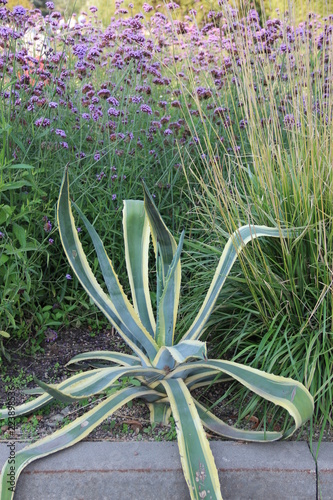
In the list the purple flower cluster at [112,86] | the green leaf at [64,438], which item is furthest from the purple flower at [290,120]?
the green leaf at [64,438]

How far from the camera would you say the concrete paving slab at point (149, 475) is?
6.36ft

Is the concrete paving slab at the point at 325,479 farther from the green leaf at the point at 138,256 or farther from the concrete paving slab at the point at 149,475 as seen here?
the green leaf at the point at 138,256

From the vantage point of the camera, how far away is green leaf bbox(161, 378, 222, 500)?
1791 mm

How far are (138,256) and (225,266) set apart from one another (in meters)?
0.39

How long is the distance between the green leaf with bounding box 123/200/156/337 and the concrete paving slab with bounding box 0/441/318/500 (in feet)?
1.98

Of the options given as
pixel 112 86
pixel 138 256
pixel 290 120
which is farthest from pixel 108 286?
pixel 112 86

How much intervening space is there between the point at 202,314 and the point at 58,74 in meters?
1.57

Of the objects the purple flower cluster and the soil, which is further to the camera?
the purple flower cluster

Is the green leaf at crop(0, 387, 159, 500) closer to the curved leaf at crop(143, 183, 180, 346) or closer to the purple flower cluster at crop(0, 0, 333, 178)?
the curved leaf at crop(143, 183, 180, 346)

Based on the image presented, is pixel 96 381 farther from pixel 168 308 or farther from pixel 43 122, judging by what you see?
pixel 43 122

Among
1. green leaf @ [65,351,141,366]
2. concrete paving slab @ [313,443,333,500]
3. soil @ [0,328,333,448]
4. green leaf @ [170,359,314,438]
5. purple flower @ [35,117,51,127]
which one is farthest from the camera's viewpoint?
purple flower @ [35,117,51,127]

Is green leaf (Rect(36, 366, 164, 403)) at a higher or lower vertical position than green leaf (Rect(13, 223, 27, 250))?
lower

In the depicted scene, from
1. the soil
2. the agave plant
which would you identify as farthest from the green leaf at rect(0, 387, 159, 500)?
the soil

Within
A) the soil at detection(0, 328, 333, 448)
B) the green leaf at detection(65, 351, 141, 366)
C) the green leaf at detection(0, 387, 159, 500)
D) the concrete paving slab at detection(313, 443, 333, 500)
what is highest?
the green leaf at detection(65, 351, 141, 366)
